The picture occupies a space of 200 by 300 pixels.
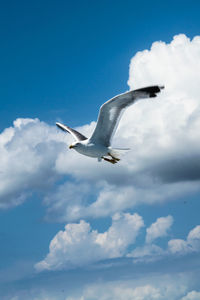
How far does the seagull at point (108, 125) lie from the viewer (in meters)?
32.1

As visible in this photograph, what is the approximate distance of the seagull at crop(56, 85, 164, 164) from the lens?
105 feet

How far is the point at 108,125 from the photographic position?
116ft

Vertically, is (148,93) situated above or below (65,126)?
below

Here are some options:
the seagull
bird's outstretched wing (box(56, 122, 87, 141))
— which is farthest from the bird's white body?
bird's outstretched wing (box(56, 122, 87, 141))

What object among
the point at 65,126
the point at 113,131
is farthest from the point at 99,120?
the point at 65,126

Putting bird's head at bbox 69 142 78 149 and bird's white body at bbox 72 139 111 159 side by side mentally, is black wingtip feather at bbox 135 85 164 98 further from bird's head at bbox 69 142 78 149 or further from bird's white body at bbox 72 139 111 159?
bird's head at bbox 69 142 78 149

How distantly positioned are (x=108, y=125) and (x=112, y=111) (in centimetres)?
174

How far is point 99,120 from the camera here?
34.8 meters

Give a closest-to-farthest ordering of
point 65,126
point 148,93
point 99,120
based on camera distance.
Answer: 1. point 148,93
2. point 99,120
3. point 65,126

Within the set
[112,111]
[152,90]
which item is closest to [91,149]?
[112,111]

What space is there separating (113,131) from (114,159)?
3.31 m

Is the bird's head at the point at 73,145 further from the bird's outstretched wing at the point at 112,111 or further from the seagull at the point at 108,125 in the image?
the bird's outstretched wing at the point at 112,111

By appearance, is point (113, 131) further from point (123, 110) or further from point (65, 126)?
point (65, 126)

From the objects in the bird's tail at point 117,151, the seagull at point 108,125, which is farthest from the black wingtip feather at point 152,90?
the bird's tail at point 117,151
